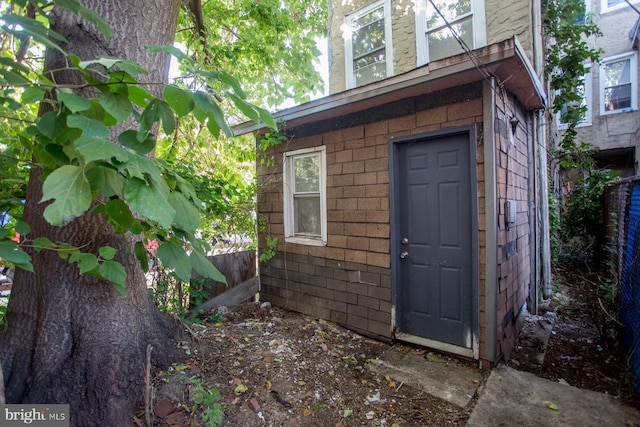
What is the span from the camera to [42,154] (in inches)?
49.1

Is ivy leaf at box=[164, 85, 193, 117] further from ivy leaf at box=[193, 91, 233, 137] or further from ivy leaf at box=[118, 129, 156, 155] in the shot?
ivy leaf at box=[118, 129, 156, 155]

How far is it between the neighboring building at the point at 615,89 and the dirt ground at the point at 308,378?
27.0 feet

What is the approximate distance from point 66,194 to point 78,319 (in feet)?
5.15

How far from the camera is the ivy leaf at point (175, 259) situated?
1.26 metres

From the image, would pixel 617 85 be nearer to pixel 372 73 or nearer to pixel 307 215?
pixel 372 73

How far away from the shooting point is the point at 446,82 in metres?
3.01

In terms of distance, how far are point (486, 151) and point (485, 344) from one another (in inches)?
70.6

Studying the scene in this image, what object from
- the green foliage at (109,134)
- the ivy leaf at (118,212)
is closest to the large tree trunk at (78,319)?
the green foliage at (109,134)

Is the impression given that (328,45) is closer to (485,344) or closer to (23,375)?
(485,344)

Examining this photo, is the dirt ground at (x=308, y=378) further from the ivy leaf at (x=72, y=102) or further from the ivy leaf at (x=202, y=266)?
the ivy leaf at (x=72, y=102)

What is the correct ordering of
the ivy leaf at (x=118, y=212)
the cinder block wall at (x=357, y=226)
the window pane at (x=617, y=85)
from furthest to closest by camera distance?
the window pane at (x=617, y=85), the cinder block wall at (x=357, y=226), the ivy leaf at (x=118, y=212)

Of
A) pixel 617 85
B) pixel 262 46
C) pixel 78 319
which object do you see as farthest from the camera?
pixel 617 85

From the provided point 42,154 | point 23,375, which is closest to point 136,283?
point 23,375

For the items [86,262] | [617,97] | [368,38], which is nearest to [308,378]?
[86,262]
